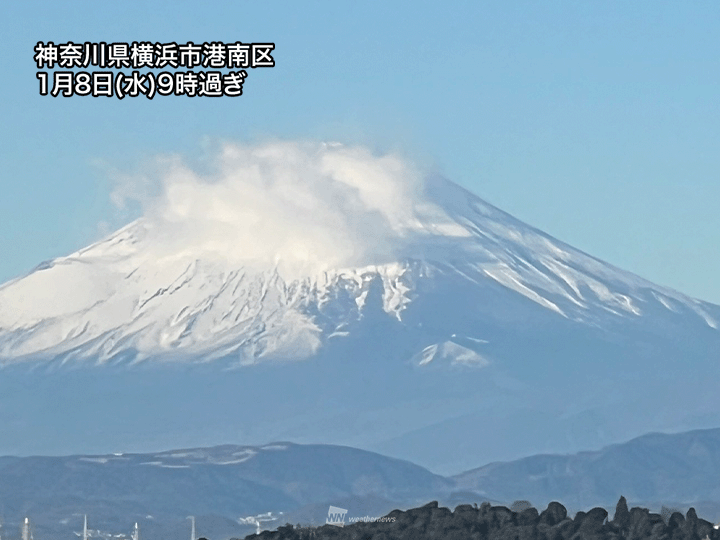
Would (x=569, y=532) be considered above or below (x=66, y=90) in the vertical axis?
below

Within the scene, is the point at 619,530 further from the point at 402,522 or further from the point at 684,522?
the point at 402,522

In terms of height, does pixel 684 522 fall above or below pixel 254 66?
below

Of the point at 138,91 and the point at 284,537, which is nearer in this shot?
the point at 284,537

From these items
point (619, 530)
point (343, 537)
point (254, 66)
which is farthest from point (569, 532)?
point (254, 66)

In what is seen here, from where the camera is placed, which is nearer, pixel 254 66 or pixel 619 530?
pixel 619 530

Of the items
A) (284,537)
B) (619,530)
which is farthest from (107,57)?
(619,530)

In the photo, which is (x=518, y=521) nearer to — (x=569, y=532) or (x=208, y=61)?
(x=569, y=532)
